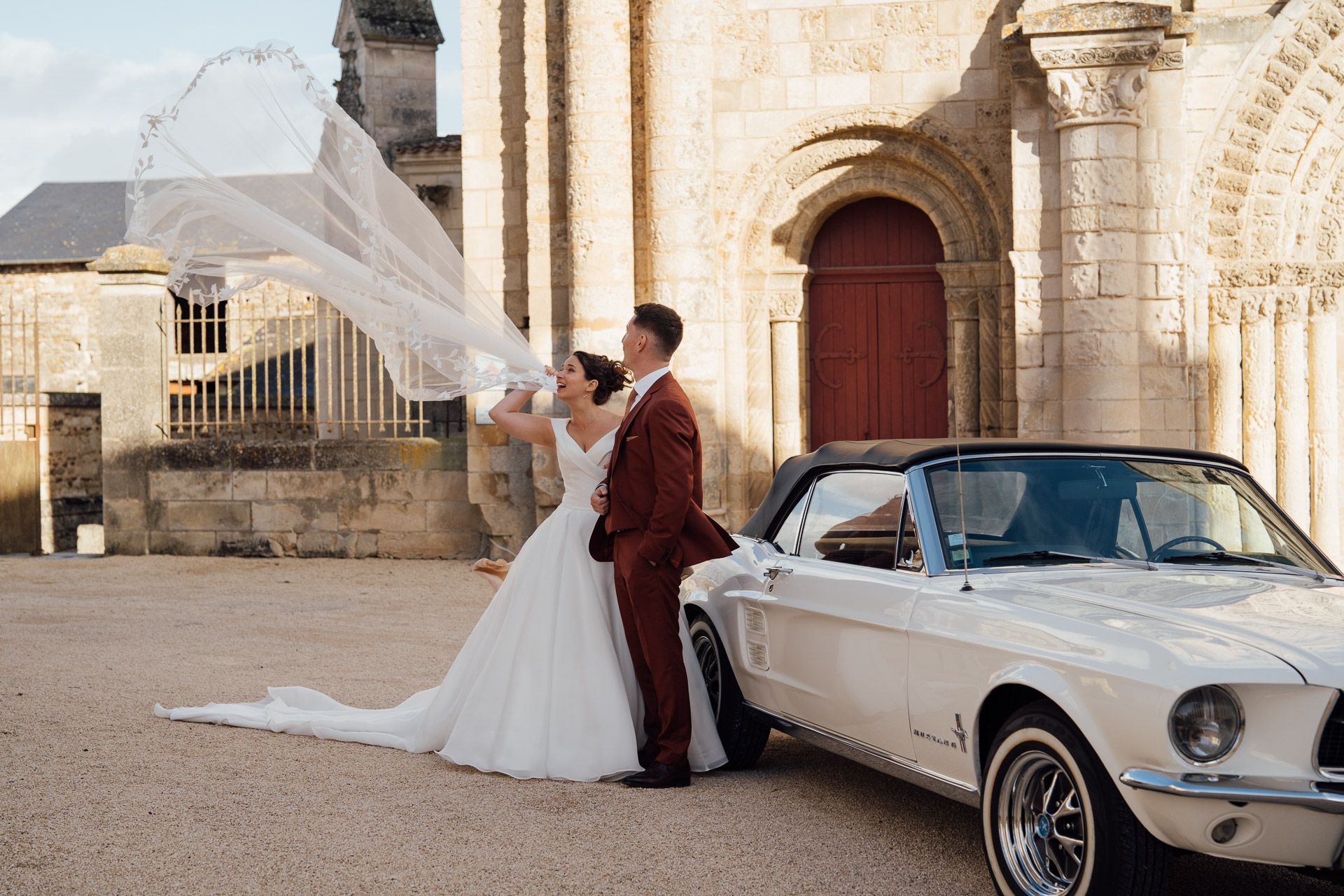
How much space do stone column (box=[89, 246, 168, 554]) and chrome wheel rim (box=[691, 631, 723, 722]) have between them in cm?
1102

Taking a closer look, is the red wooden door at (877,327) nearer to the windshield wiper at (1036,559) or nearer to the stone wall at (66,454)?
the windshield wiper at (1036,559)

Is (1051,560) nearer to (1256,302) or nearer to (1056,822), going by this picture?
Result: (1056,822)

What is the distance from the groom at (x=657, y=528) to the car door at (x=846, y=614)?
0.38 metres

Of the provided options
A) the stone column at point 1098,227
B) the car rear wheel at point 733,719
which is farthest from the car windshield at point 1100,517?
the stone column at point 1098,227

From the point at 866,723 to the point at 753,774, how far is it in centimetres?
124

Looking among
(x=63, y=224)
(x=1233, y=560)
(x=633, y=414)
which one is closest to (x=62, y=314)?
(x=63, y=224)

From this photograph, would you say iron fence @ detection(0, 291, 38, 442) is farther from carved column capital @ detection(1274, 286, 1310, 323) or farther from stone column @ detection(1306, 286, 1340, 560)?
stone column @ detection(1306, 286, 1340, 560)

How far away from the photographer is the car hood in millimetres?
3369

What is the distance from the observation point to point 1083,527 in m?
4.58

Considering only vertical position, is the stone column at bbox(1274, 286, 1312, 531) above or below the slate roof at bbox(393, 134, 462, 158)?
below

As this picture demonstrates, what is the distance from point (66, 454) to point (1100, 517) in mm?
16475

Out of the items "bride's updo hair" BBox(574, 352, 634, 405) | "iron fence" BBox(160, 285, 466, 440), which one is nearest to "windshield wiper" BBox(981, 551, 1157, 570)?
"bride's updo hair" BBox(574, 352, 634, 405)

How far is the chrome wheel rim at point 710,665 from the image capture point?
19.5 feet

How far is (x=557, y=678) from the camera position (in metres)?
5.74
